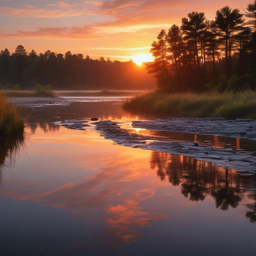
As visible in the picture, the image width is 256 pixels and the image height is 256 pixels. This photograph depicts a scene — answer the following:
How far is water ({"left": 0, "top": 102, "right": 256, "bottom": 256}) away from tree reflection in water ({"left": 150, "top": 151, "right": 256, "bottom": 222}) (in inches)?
0.6

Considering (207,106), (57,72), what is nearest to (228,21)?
(207,106)

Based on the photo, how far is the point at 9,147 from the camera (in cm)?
952

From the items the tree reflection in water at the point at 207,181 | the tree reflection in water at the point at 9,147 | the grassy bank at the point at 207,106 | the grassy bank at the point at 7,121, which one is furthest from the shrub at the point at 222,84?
the tree reflection in water at the point at 207,181

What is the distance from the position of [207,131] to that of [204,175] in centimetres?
701

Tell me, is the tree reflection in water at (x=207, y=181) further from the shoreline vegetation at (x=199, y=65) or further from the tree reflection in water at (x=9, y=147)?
the shoreline vegetation at (x=199, y=65)

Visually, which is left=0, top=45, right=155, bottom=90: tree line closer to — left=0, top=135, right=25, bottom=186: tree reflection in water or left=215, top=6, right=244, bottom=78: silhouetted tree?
left=215, top=6, right=244, bottom=78: silhouetted tree

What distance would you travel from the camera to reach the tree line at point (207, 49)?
127 ft

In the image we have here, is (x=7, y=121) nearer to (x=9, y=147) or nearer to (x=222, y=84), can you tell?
(x=9, y=147)

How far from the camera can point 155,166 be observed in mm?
6855

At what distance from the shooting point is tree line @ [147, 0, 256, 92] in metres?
38.8

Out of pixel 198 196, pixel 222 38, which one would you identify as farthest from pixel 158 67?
pixel 198 196

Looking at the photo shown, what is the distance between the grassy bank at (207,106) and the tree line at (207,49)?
12624 millimetres

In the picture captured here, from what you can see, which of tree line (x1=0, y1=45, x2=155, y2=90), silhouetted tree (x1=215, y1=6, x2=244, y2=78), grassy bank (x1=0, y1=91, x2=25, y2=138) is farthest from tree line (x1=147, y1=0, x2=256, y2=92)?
tree line (x1=0, y1=45, x2=155, y2=90)

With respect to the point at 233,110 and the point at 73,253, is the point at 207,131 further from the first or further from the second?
the point at 73,253
